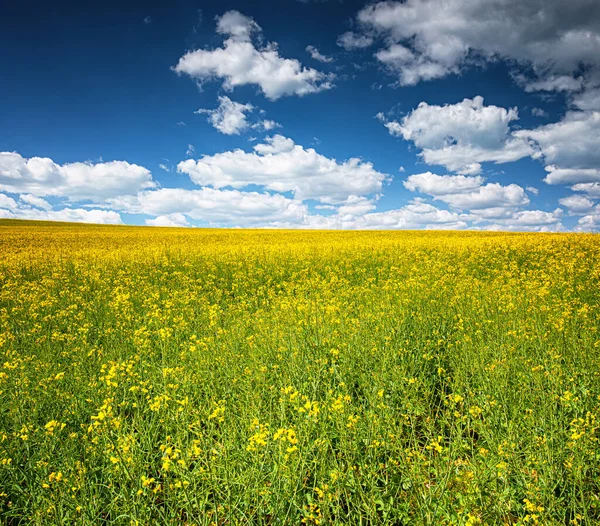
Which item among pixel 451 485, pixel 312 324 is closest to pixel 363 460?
pixel 451 485

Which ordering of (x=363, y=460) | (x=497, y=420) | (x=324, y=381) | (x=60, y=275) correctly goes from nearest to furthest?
1. (x=363, y=460)
2. (x=497, y=420)
3. (x=324, y=381)
4. (x=60, y=275)

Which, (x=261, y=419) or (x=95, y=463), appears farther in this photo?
(x=261, y=419)

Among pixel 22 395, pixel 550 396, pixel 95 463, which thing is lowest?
pixel 95 463

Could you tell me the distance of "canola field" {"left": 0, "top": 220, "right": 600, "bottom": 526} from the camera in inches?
99.3

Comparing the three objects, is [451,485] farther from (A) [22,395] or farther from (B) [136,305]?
(B) [136,305]

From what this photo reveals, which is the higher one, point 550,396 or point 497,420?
point 550,396

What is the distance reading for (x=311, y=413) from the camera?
2.59 meters

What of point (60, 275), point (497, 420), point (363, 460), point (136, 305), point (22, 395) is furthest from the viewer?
point (60, 275)

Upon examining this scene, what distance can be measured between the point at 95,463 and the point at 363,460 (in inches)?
95.7

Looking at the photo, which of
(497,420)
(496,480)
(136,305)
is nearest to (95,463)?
(496,480)

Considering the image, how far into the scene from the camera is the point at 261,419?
3375 mm

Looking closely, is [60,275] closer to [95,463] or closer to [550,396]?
[95,463]

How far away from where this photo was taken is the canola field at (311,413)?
8.28 feet

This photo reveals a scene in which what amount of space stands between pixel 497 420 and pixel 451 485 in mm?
901
